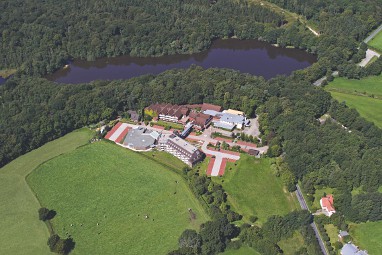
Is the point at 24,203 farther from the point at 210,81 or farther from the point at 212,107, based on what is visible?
the point at 210,81

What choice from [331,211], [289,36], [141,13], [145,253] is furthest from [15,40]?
[331,211]

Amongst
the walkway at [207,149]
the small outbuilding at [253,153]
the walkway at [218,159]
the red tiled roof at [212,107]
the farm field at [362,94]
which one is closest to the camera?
the walkway at [218,159]

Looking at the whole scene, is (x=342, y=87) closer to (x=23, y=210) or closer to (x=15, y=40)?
(x=23, y=210)

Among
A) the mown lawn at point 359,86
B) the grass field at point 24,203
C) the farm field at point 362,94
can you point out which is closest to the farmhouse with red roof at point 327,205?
the farm field at point 362,94

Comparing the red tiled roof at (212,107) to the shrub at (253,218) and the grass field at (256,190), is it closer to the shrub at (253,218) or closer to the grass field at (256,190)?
the grass field at (256,190)

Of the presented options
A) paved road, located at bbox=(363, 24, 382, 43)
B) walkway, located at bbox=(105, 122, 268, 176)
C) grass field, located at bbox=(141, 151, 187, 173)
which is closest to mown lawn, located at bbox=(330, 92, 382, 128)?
walkway, located at bbox=(105, 122, 268, 176)

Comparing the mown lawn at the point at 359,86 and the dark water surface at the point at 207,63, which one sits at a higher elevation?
the mown lawn at the point at 359,86
